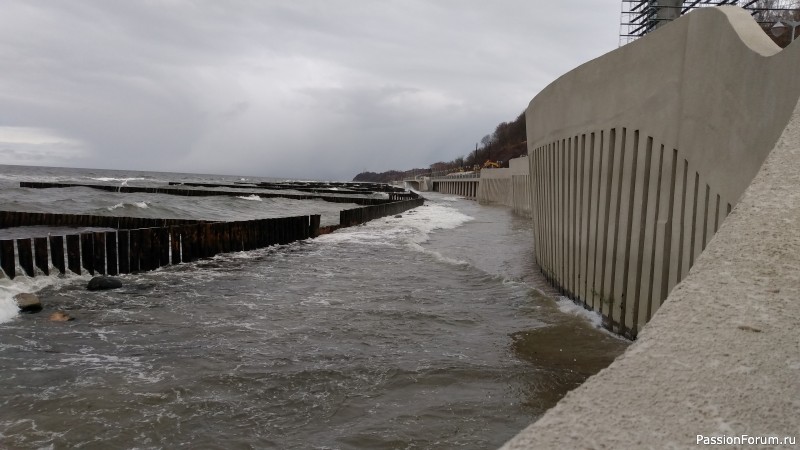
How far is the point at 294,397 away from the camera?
218 inches

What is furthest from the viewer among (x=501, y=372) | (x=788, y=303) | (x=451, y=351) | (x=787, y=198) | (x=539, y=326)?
(x=539, y=326)

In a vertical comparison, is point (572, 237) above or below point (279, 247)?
above

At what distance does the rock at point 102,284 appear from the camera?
10586 millimetres

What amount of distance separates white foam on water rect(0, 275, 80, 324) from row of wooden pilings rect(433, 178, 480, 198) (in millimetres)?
72486

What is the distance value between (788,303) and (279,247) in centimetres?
1651

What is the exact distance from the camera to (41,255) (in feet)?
36.2

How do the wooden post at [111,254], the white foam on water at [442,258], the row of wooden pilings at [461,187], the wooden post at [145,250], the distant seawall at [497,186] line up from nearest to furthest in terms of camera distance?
the wooden post at [111,254] < the wooden post at [145,250] < the white foam on water at [442,258] < the distant seawall at [497,186] < the row of wooden pilings at [461,187]

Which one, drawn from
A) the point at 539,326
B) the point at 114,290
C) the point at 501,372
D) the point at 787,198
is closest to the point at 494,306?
the point at 539,326

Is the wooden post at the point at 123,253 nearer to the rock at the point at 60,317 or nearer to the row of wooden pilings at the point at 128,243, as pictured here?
the row of wooden pilings at the point at 128,243

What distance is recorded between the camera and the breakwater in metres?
11.0

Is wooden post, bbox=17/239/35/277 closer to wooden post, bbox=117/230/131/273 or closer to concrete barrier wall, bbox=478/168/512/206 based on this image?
wooden post, bbox=117/230/131/273

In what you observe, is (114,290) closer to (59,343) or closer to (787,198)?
(59,343)

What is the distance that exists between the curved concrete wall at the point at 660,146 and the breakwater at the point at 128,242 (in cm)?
967

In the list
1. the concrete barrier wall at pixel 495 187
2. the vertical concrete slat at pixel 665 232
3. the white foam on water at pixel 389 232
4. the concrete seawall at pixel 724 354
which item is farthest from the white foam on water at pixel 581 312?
the concrete barrier wall at pixel 495 187
